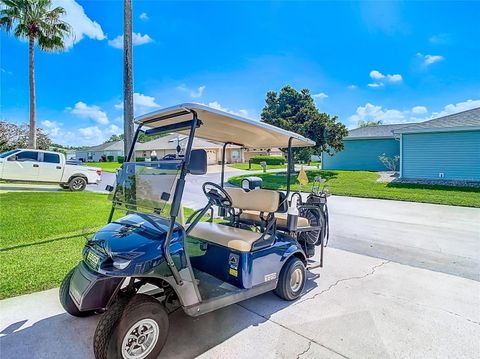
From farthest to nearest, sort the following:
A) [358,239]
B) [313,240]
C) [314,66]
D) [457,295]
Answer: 1. [314,66]
2. [358,239]
3. [313,240]
4. [457,295]

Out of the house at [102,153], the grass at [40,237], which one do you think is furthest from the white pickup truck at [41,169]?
the house at [102,153]

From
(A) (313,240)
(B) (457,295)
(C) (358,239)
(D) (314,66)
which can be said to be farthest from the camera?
(D) (314,66)

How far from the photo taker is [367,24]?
8.59 m

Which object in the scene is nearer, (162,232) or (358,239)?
(162,232)

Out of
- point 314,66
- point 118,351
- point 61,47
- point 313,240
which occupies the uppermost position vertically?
point 61,47

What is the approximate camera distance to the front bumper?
6.82 feet

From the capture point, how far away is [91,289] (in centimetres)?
209

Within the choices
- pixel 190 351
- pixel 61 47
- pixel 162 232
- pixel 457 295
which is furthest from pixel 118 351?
pixel 61 47

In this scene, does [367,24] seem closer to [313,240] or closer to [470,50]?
[470,50]

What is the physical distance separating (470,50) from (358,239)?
9.47 meters

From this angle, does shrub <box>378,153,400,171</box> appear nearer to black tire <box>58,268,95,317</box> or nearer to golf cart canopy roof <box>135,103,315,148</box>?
golf cart canopy roof <box>135,103,315,148</box>

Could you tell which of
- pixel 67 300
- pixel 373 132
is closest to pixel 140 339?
pixel 67 300

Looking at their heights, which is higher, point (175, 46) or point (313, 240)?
point (175, 46)

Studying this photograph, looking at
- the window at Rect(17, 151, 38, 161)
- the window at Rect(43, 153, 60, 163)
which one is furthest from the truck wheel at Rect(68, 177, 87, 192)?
the window at Rect(17, 151, 38, 161)
